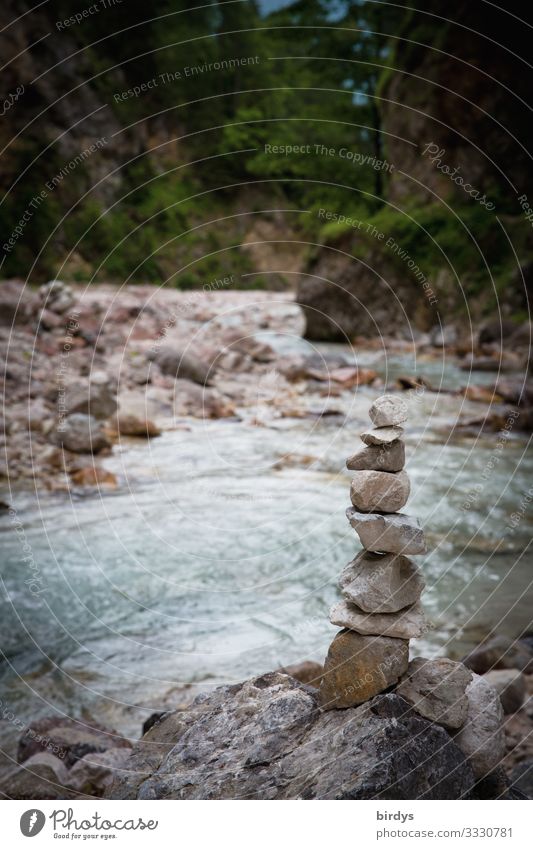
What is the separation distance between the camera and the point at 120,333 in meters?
16.6

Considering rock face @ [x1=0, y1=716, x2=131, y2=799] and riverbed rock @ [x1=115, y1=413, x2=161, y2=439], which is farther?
riverbed rock @ [x1=115, y1=413, x2=161, y2=439]

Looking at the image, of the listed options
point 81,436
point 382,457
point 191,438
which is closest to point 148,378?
point 191,438

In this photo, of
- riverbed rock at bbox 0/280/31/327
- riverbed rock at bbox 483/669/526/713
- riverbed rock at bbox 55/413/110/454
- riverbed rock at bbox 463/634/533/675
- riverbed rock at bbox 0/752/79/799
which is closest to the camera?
riverbed rock at bbox 0/752/79/799

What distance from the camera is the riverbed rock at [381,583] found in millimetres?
2764

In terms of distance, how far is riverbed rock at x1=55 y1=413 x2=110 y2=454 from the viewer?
9695 millimetres

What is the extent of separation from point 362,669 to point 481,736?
0.52 metres

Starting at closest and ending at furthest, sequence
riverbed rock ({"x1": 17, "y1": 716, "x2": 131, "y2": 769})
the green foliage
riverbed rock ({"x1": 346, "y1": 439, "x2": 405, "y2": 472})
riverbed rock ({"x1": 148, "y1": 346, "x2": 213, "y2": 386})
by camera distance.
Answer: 1. riverbed rock ({"x1": 346, "y1": 439, "x2": 405, "y2": 472})
2. riverbed rock ({"x1": 17, "y1": 716, "x2": 131, "y2": 769})
3. riverbed rock ({"x1": 148, "y1": 346, "x2": 213, "y2": 386})
4. the green foliage

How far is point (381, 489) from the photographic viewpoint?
2814mm

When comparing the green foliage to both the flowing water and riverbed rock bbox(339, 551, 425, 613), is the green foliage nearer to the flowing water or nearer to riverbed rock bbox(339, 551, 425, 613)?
the flowing water

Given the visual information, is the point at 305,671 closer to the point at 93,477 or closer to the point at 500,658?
the point at 500,658

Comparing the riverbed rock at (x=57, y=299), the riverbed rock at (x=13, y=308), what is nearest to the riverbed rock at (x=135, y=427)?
the riverbed rock at (x=13, y=308)

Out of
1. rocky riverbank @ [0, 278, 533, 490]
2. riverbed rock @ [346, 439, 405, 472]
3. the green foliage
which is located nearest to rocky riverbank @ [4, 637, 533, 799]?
riverbed rock @ [346, 439, 405, 472]

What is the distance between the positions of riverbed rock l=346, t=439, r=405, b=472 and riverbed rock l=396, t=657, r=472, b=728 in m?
0.81
